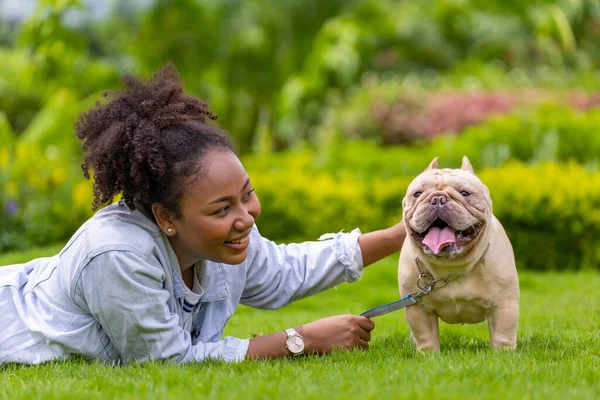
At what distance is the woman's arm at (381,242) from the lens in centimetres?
402

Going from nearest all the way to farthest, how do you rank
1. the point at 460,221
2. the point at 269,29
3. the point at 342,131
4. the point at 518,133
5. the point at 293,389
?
the point at 293,389
the point at 460,221
the point at 518,133
the point at 342,131
the point at 269,29

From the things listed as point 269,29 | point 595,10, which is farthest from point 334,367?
point 595,10

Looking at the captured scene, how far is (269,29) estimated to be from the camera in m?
15.6

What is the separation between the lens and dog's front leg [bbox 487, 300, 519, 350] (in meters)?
3.45

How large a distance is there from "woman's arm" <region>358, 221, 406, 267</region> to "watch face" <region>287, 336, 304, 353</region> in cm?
63

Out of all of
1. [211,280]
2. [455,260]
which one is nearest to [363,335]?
[455,260]

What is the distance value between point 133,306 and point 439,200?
1333 millimetres

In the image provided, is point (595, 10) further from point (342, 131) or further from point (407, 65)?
point (342, 131)

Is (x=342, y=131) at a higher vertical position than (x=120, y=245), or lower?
lower

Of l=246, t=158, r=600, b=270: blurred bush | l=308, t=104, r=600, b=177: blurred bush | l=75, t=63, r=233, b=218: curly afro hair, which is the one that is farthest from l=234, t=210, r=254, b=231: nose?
l=308, t=104, r=600, b=177: blurred bush

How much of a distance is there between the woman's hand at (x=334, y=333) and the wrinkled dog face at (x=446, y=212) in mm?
606

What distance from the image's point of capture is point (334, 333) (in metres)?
3.75

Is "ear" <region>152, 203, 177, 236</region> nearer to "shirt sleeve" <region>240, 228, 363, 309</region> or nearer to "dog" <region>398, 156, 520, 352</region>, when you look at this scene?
"shirt sleeve" <region>240, 228, 363, 309</region>

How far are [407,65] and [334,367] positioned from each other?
14874mm
